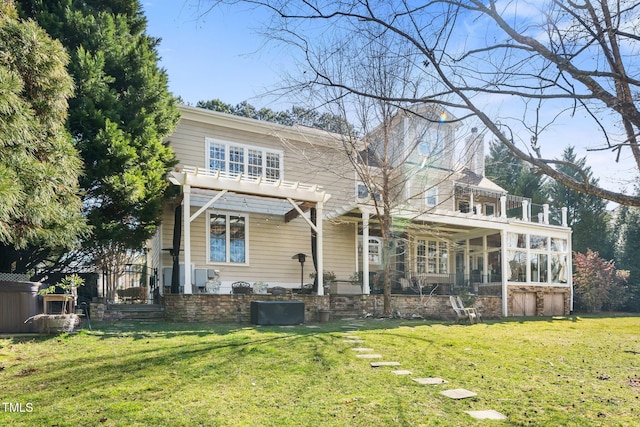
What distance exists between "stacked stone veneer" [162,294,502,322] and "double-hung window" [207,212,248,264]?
3.14 metres

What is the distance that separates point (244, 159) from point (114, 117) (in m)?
5.42

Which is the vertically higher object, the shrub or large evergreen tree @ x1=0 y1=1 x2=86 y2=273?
large evergreen tree @ x1=0 y1=1 x2=86 y2=273

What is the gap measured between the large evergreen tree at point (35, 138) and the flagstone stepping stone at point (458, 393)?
6280 millimetres

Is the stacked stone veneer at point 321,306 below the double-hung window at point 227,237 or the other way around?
below

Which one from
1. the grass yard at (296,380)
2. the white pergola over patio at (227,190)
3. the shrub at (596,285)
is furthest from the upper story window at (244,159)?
the shrub at (596,285)

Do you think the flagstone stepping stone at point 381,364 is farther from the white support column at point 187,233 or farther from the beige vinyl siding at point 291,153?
the beige vinyl siding at point 291,153

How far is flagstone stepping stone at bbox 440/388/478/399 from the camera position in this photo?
5.39 metres

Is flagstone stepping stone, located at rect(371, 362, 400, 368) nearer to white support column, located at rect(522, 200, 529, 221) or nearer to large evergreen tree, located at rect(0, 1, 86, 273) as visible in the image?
large evergreen tree, located at rect(0, 1, 86, 273)

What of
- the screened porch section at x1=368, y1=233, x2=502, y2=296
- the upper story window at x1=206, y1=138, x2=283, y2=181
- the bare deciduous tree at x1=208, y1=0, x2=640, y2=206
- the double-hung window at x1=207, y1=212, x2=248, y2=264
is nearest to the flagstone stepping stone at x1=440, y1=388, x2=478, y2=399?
the bare deciduous tree at x1=208, y1=0, x2=640, y2=206

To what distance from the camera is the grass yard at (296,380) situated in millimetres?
4633

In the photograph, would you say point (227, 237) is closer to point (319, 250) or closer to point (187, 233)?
point (187, 233)

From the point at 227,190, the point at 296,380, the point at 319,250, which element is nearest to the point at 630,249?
the point at 319,250

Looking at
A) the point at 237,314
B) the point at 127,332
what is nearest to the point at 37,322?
the point at 127,332

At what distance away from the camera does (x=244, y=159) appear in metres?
16.8
